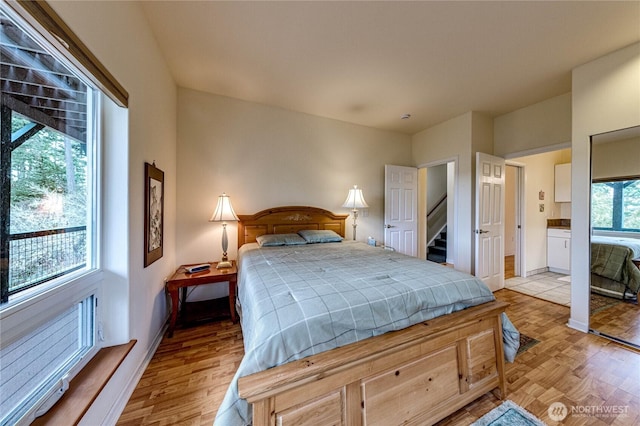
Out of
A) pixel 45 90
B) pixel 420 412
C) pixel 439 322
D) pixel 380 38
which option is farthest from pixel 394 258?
pixel 45 90

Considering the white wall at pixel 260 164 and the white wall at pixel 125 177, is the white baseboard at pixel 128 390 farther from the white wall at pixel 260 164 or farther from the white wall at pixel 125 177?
the white wall at pixel 260 164

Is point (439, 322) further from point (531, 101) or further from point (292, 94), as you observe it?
point (531, 101)

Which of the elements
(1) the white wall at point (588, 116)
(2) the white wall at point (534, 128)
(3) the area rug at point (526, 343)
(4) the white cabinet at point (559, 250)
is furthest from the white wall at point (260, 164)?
(4) the white cabinet at point (559, 250)

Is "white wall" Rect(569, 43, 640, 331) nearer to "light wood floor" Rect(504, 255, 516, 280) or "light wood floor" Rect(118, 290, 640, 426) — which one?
"light wood floor" Rect(118, 290, 640, 426)

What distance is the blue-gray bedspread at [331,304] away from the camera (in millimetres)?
945

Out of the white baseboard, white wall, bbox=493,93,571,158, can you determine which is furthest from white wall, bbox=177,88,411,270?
white wall, bbox=493,93,571,158

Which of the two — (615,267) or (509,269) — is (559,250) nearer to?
(509,269)

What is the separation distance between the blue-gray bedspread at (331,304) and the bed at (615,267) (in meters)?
1.66

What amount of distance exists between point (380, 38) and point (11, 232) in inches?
99.5

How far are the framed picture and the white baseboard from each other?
733 millimetres

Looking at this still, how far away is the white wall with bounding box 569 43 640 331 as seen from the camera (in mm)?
1994

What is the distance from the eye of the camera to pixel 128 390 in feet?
4.76

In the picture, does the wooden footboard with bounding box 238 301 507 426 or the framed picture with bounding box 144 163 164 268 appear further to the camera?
the framed picture with bounding box 144 163 164 268

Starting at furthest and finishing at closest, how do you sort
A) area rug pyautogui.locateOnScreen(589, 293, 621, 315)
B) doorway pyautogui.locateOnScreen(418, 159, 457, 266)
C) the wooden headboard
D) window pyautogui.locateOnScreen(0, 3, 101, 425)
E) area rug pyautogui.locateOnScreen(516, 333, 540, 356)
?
doorway pyautogui.locateOnScreen(418, 159, 457, 266) < the wooden headboard < area rug pyautogui.locateOnScreen(589, 293, 621, 315) < area rug pyautogui.locateOnScreen(516, 333, 540, 356) < window pyautogui.locateOnScreen(0, 3, 101, 425)
